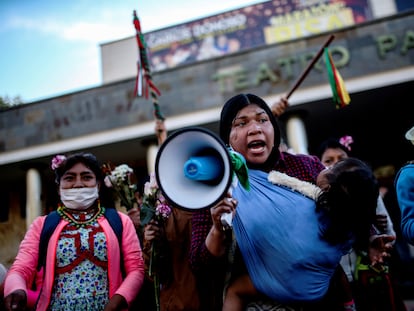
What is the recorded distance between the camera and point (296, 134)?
838cm

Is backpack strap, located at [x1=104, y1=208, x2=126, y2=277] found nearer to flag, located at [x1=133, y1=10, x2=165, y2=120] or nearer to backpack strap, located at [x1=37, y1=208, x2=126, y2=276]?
backpack strap, located at [x1=37, y1=208, x2=126, y2=276]

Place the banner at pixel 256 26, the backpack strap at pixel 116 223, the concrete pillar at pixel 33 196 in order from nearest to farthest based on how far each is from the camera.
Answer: the backpack strap at pixel 116 223 → the concrete pillar at pixel 33 196 → the banner at pixel 256 26

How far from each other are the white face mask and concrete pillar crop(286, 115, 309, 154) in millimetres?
6498

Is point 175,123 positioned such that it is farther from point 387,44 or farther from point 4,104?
point 4,104

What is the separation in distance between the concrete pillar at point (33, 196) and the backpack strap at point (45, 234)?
Answer: 8482 mm

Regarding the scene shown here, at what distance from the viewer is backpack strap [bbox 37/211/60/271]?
204cm

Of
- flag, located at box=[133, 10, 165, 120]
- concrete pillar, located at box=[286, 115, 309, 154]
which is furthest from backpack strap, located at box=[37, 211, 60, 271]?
concrete pillar, located at box=[286, 115, 309, 154]

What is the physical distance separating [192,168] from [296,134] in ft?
24.6

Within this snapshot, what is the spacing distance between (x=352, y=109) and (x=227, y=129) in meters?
8.22

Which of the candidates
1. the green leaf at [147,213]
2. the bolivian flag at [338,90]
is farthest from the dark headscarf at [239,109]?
the bolivian flag at [338,90]

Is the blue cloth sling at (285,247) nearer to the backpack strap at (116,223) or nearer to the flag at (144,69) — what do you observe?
the backpack strap at (116,223)

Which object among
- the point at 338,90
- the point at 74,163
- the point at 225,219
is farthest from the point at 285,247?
the point at 338,90

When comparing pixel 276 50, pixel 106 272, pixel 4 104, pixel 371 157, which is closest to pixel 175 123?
pixel 276 50

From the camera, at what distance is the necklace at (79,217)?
7.14 ft
